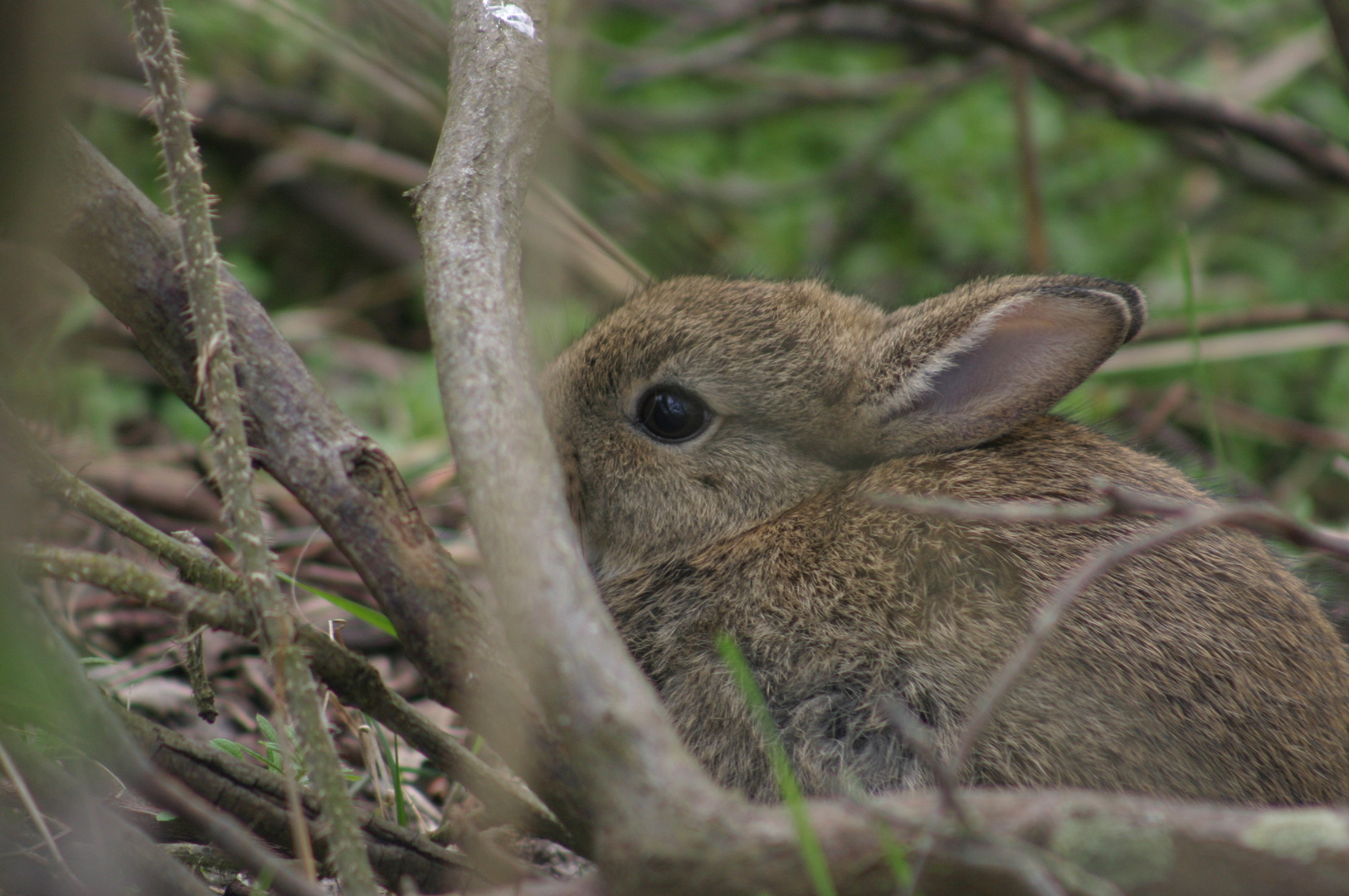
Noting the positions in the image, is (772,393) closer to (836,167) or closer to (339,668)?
(339,668)

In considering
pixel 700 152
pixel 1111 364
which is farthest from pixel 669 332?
pixel 700 152

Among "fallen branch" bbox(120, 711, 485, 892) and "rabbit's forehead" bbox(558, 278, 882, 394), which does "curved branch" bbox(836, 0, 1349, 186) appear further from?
"fallen branch" bbox(120, 711, 485, 892)

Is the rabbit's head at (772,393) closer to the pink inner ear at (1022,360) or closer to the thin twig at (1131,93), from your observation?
the pink inner ear at (1022,360)

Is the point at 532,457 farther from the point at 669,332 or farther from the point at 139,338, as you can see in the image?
the point at 669,332

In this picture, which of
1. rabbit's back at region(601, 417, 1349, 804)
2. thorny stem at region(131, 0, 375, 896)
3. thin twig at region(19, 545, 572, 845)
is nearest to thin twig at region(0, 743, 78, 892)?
thin twig at region(19, 545, 572, 845)

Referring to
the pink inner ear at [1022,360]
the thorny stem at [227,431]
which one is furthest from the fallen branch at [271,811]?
the pink inner ear at [1022,360]

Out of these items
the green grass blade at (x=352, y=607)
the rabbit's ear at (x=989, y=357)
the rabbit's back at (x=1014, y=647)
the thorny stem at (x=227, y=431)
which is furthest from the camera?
the rabbit's ear at (x=989, y=357)
